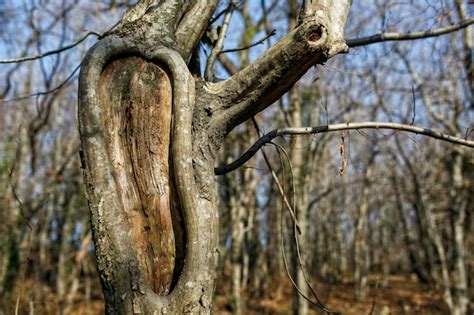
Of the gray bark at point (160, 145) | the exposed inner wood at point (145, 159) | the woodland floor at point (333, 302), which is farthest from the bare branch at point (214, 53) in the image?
the woodland floor at point (333, 302)

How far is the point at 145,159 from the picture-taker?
2.44m

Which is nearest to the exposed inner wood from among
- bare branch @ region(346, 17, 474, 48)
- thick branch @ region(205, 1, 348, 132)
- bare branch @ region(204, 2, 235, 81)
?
thick branch @ region(205, 1, 348, 132)

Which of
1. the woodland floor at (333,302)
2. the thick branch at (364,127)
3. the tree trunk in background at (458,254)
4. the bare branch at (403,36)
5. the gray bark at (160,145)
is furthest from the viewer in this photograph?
the woodland floor at (333,302)

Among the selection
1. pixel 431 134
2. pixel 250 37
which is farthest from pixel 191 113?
pixel 250 37

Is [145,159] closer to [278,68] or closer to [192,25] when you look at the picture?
[278,68]

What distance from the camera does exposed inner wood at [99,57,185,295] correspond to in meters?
2.35

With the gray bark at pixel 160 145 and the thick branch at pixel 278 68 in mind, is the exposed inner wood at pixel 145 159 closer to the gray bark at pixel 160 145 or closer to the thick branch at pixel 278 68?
the gray bark at pixel 160 145

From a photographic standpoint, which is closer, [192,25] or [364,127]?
[364,127]

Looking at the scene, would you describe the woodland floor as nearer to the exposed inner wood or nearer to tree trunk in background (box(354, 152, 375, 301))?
tree trunk in background (box(354, 152, 375, 301))

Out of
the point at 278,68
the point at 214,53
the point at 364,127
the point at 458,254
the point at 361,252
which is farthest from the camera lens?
→ the point at 361,252

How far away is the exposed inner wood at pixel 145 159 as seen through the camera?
7.72ft

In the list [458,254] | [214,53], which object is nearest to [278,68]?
[214,53]

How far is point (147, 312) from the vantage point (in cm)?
218

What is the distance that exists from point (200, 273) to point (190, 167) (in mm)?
512
